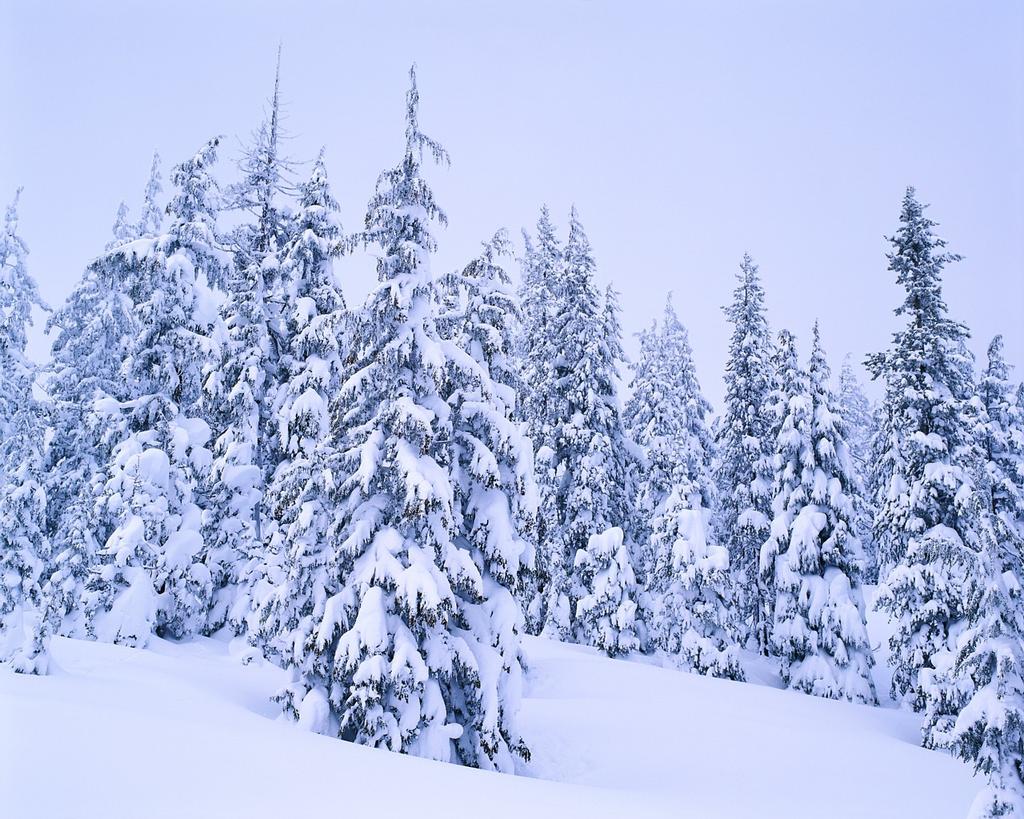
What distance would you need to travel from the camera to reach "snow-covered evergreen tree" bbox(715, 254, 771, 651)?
1234 inches

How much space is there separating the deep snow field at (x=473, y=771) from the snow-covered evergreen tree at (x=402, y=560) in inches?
64.5

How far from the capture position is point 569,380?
30.2m

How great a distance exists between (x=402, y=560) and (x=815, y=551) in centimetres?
1906

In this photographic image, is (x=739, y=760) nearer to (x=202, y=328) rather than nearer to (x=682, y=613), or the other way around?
(x=682, y=613)

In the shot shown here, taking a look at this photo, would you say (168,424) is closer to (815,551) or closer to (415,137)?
(415,137)

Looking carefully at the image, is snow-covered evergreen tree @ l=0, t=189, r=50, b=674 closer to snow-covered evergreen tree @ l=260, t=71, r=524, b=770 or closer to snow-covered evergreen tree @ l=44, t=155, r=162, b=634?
snow-covered evergreen tree @ l=44, t=155, r=162, b=634

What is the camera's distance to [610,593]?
91.6 feet

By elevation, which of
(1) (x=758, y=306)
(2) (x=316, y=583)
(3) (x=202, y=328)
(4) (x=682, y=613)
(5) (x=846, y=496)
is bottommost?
(4) (x=682, y=613)

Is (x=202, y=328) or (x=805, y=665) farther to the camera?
(x=805, y=665)

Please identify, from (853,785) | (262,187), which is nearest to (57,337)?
(262,187)

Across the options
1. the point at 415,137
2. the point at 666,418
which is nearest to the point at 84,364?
the point at 415,137

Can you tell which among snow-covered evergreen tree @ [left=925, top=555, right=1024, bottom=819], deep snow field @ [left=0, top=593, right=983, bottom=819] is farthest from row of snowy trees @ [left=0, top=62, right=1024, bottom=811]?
deep snow field @ [left=0, top=593, right=983, bottom=819]

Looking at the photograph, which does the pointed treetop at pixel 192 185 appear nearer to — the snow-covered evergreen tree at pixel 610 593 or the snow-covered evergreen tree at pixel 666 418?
the snow-covered evergreen tree at pixel 610 593

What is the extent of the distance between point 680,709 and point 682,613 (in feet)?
23.6
